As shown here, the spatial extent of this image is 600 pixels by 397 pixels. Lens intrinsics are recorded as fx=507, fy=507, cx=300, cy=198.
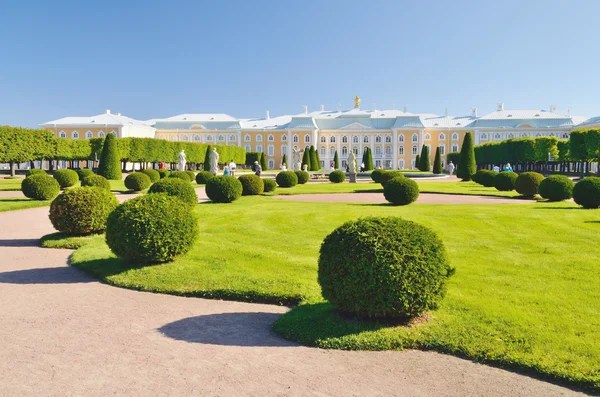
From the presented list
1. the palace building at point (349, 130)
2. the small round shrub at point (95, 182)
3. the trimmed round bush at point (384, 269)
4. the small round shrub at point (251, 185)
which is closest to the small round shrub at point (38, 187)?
the small round shrub at point (95, 182)

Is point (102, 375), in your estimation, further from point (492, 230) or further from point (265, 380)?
point (492, 230)

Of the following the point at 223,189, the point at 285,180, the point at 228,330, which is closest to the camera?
the point at 228,330

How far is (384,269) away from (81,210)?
27.3 feet

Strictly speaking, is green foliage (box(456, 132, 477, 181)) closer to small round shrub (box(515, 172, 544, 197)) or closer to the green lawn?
small round shrub (box(515, 172, 544, 197))

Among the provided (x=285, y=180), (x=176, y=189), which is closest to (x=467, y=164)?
(x=285, y=180)

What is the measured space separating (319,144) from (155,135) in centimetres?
3161

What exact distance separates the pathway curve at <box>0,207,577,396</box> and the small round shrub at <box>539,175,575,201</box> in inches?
615

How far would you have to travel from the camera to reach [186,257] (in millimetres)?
9164

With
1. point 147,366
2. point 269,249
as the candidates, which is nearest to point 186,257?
point 269,249

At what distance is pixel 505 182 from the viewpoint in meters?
25.3

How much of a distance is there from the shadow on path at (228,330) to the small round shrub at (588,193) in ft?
43.2

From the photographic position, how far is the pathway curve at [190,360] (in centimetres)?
420

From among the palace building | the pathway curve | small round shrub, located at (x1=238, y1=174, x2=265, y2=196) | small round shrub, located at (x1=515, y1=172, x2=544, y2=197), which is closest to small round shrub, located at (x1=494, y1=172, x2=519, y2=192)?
small round shrub, located at (x1=515, y1=172, x2=544, y2=197)

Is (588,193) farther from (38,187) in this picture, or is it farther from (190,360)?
(38,187)
